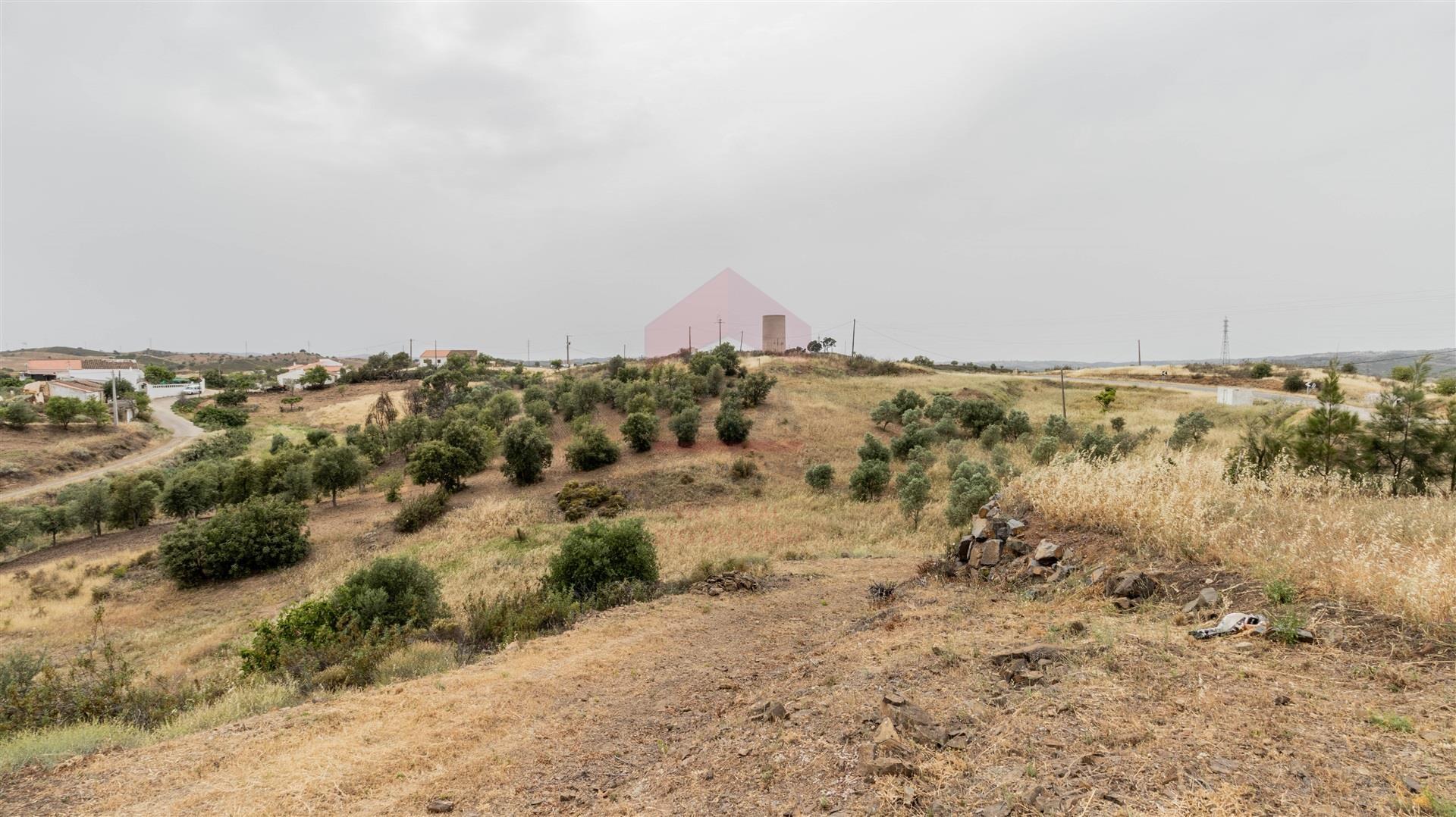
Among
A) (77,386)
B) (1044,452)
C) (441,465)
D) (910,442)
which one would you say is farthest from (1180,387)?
(77,386)

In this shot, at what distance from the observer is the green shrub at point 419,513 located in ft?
67.5

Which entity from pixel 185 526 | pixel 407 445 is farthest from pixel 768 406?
pixel 185 526

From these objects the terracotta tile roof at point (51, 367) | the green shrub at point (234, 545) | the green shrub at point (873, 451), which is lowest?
the green shrub at point (234, 545)

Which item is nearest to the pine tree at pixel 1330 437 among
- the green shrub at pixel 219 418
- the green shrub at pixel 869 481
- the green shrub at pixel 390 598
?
the green shrub at pixel 869 481

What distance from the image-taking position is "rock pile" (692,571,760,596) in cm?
1062

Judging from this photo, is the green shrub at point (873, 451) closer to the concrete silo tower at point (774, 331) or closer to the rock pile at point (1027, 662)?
the rock pile at point (1027, 662)

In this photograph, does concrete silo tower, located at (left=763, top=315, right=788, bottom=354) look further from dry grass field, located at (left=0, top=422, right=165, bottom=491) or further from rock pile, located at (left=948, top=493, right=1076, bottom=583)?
dry grass field, located at (left=0, top=422, right=165, bottom=491)

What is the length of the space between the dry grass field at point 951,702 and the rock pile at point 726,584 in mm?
414

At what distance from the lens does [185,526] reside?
18.1 meters

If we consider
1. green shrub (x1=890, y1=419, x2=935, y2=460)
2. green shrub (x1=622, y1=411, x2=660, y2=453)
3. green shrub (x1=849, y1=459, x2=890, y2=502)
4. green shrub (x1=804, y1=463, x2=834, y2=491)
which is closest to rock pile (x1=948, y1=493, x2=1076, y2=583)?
green shrub (x1=849, y1=459, x2=890, y2=502)

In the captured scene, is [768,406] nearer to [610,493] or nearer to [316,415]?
[610,493]

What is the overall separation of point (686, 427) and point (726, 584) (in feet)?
60.2

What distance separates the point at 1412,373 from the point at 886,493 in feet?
46.1

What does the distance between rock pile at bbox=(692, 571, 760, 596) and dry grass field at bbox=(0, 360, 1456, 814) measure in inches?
16.3
